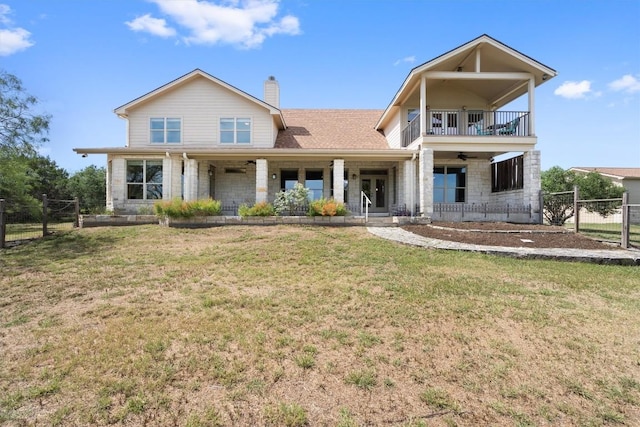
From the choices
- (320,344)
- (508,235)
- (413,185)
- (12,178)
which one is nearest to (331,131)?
(413,185)

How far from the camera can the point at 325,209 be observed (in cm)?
1273

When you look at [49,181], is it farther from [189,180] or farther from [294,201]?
[294,201]

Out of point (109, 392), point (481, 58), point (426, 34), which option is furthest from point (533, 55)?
point (109, 392)

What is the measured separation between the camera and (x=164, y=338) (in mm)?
4270

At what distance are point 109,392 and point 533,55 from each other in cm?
1787

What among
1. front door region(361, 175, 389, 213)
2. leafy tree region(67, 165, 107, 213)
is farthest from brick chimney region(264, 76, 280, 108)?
leafy tree region(67, 165, 107, 213)

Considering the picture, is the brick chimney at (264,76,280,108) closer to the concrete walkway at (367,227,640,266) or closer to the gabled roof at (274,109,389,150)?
the gabled roof at (274,109,389,150)

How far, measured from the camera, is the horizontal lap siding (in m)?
16.6

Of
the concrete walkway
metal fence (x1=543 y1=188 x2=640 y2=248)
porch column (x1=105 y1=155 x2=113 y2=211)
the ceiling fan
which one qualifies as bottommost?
the concrete walkway

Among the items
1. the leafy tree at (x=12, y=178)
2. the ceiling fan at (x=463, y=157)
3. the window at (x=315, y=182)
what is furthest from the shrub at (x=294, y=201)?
the leafy tree at (x=12, y=178)

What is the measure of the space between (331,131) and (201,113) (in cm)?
703

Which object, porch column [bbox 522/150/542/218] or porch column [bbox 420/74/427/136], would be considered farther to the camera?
porch column [bbox 420/74/427/136]

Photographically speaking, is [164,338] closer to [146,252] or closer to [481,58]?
[146,252]

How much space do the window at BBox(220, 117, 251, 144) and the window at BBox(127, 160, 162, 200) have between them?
3.30 metres
